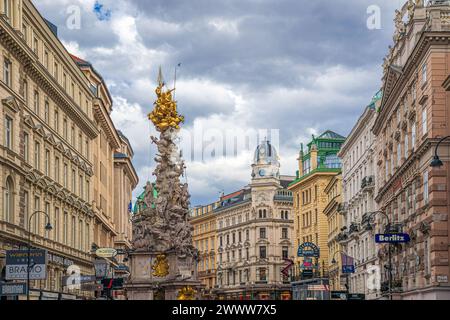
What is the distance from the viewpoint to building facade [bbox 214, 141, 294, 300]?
535 ft

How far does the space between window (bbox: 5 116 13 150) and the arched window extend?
6.89 feet

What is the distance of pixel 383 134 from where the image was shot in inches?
2904

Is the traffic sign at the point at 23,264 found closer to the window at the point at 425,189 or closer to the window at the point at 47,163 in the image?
the window at the point at 47,163

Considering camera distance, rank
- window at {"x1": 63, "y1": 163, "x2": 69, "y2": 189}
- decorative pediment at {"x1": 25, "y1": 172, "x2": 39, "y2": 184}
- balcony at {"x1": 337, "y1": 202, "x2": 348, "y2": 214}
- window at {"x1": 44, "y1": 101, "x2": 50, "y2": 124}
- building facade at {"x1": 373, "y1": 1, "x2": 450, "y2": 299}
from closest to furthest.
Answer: building facade at {"x1": 373, "y1": 1, "x2": 450, "y2": 299}, decorative pediment at {"x1": 25, "y1": 172, "x2": 39, "y2": 184}, window at {"x1": 44, "y1": 101, "x2": 50, "y2": 124}, window at {"x1": 63, "y1": 163, "x2": 69, "y2": 189}, balcony at {"x1": 337, "y1": 202, "x2": 348, "y2": 214}

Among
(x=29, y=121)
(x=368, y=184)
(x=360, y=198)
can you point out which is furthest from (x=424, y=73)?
(x=360, y=198)

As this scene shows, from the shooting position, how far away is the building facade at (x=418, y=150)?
157ft

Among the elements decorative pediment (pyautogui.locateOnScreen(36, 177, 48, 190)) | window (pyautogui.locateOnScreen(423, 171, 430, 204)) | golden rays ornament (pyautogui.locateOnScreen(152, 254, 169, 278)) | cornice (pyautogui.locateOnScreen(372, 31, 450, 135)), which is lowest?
golden rays ornament (pyautogui.locateOnScreen(152, 254, 169, 278))

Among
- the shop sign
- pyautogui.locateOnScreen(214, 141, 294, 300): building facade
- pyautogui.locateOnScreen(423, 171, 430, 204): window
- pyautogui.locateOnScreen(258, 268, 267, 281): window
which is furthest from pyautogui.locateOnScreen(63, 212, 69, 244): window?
pyautogui.locateOnScreen(258, 268, 267, 281): window

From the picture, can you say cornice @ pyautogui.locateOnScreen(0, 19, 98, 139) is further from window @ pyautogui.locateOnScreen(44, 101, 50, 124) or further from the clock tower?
the clock tower

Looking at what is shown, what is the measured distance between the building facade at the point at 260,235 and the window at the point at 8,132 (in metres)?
112

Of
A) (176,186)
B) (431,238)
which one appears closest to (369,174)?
(176,186)

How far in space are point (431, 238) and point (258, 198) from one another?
118 metres
